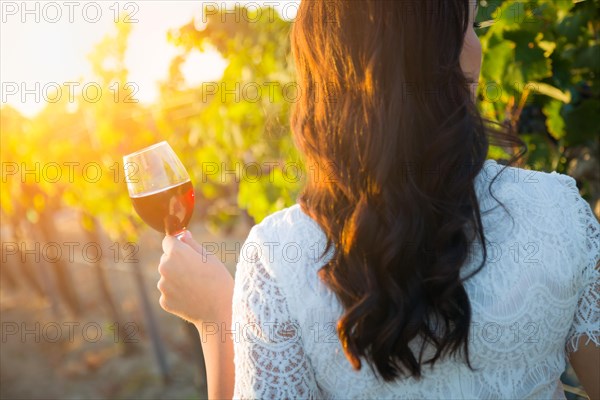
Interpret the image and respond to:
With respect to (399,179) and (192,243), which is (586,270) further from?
(192,243)

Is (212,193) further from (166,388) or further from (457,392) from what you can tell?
(457,392)

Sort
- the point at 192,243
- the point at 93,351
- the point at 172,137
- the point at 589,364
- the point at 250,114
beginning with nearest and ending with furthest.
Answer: the point at 589,364 → the point at 192,243 → the point at 250,114 → the point at 172,137 → the point at 93,351

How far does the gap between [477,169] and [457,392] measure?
0.40 metres

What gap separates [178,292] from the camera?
133cm

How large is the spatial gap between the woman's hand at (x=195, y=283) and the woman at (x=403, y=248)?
23 cm

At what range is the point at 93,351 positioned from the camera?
32.2 feet

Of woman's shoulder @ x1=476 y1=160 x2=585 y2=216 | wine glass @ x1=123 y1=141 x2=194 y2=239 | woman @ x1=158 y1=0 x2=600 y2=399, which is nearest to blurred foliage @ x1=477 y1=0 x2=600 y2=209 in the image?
woman's shoulder @ x1=476 y1=160 x2=585 y2=216

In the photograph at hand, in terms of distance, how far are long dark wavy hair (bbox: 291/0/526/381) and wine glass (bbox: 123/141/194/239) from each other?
0.79 metres

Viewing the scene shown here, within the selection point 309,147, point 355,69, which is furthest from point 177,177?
point 355,69

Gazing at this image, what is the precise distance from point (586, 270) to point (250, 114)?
8.74ft

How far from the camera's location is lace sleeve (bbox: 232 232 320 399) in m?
1.03

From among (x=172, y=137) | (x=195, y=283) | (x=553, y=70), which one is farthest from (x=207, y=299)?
(x=172, y=137)

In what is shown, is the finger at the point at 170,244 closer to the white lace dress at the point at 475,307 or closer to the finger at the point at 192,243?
the finger at the point at 192,243

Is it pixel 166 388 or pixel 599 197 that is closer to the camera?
pixel 599 197
